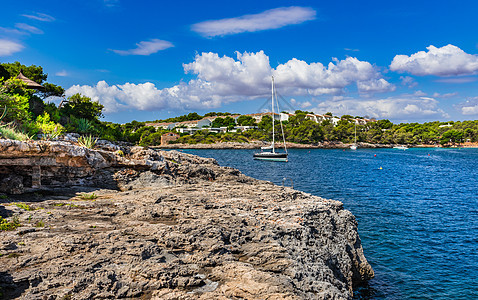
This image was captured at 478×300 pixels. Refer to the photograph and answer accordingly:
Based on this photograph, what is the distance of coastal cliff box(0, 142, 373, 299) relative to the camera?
6512mm

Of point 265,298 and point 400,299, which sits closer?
point 265,298

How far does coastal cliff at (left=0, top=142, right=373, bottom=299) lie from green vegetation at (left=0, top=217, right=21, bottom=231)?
268 millimetres

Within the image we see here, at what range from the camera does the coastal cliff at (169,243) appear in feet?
21.4

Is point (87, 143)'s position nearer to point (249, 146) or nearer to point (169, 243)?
point (169, 243)

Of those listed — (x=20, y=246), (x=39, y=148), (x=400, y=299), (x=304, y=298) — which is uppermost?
(x=39, y=148)

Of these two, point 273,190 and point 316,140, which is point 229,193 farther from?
point 316,140

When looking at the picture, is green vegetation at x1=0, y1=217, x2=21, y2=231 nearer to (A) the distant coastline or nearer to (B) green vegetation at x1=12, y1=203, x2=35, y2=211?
(B) green vegetation at x1=12, y1=203, x2=35, y2=211

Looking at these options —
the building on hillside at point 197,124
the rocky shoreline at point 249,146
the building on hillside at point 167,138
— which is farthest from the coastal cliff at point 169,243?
the building on hillside at point 197,124

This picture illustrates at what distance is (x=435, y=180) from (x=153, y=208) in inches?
1925

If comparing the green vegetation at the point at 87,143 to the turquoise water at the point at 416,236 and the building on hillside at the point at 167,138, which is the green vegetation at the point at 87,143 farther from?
the building on hillside at the point at 167,138

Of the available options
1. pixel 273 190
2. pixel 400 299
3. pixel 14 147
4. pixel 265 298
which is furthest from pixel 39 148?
pixel 400 299

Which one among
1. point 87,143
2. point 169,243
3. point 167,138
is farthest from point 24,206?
point 167,138

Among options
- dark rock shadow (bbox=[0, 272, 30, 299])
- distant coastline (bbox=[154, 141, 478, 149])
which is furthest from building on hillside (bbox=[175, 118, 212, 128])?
dark rock shadow (bbox=[0, 272, 30, 299])

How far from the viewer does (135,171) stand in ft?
60.4
